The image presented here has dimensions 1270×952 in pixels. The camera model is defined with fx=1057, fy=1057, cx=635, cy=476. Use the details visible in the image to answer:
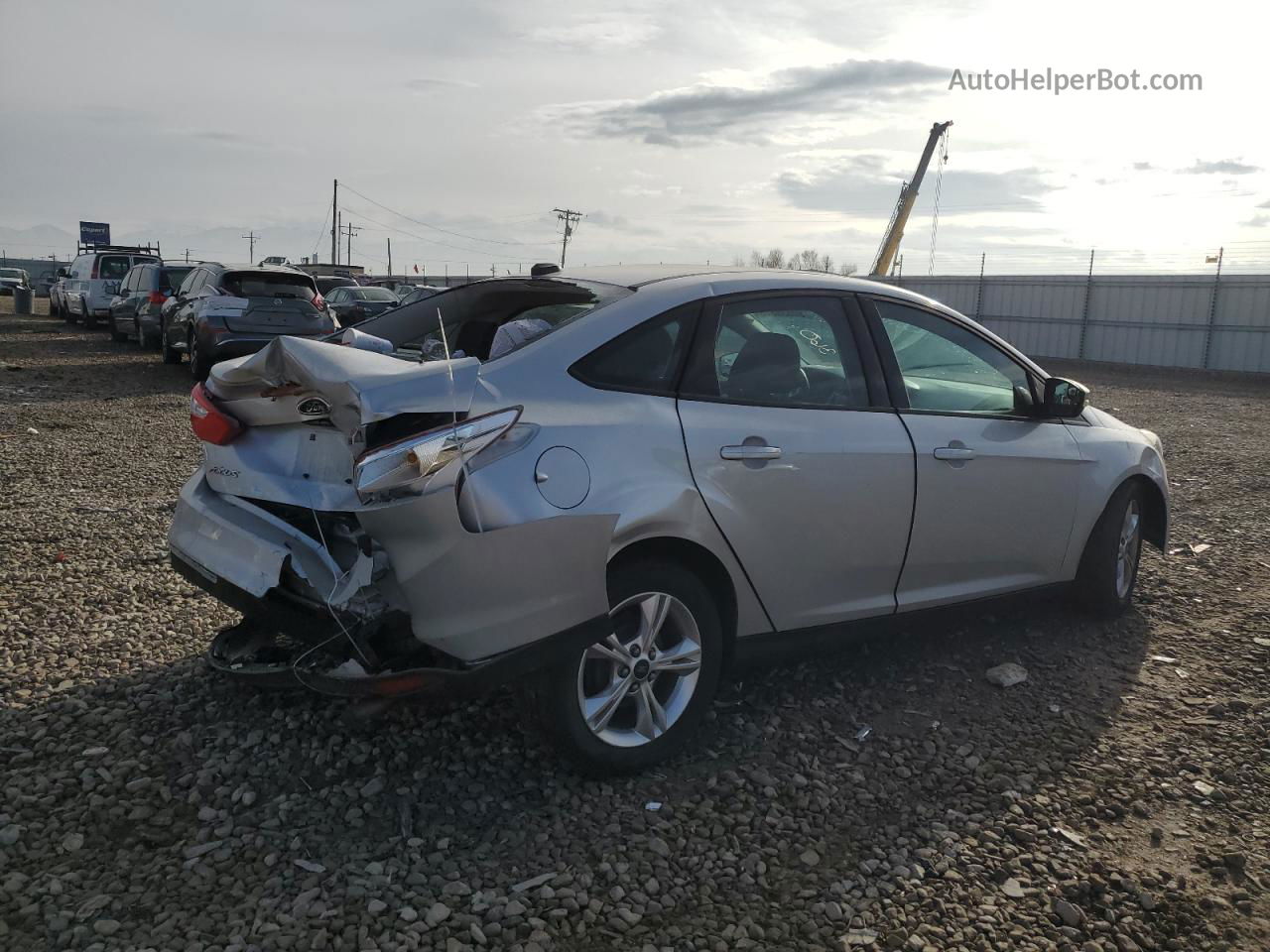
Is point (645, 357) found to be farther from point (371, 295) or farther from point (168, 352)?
point (371, 295)

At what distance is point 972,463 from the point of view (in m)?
4.26

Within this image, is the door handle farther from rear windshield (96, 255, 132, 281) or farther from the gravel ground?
rear windshield (96, 255, 132, 281)

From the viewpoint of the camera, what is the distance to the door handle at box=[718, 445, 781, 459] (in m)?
3.51

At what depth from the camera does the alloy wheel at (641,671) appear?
332 cm

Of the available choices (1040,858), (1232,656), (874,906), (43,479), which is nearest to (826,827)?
(874,906)

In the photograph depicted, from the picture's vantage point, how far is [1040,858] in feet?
10.3

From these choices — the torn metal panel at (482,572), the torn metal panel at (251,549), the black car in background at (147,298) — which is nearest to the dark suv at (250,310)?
the black car in background at (147,298)

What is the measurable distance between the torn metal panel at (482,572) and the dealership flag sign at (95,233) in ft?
243

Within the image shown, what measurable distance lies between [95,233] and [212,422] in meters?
75.0

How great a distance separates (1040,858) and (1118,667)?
1.77m

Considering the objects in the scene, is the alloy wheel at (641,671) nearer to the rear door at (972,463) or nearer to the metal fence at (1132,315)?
the rear door at (972,463)

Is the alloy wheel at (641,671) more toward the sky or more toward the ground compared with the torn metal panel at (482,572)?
more toward the ground

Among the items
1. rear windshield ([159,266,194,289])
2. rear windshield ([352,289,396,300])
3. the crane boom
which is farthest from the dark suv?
the crane boom

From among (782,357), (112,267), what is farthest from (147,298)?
(782,357)
